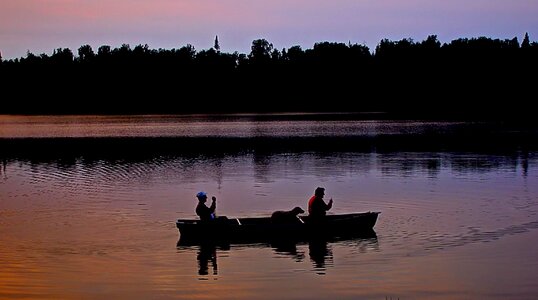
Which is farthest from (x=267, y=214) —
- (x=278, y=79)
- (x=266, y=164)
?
(x=278, y=79)

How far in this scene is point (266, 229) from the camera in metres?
22.8

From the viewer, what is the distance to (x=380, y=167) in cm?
4416

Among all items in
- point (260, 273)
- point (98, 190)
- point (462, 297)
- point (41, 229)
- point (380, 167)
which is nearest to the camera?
point (462, 297)

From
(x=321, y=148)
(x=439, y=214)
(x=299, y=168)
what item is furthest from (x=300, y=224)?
(x=321, y=148)

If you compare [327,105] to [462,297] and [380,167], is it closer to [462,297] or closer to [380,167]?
[380,167]

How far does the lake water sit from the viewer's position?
17.9m

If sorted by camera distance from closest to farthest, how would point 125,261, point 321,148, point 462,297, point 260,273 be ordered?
point 462,297, point 260,273, point 125,261, point 321,148

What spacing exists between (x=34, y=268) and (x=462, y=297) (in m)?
9.74

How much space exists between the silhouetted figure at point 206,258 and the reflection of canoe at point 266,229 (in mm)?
511

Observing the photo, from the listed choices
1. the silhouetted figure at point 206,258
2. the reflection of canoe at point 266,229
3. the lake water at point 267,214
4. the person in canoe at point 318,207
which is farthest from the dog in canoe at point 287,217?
the silhouetted figure at point 206,258

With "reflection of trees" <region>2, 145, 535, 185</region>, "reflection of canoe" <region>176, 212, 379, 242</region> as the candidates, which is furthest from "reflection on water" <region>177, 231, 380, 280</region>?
"reflection of trees" <region>2, 145, 535, 185</region>

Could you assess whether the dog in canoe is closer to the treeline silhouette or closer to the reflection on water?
the reflection on water

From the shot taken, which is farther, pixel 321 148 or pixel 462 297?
pixel 321 148

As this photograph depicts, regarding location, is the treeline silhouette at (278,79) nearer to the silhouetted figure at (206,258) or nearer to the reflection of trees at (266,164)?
the reflection of trees at (266,164)
